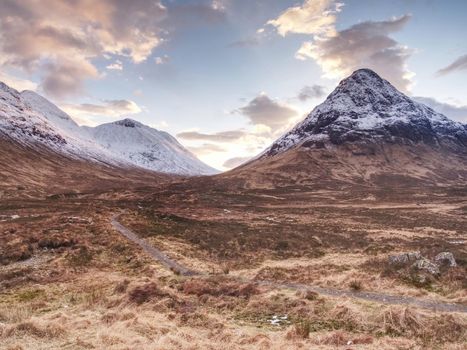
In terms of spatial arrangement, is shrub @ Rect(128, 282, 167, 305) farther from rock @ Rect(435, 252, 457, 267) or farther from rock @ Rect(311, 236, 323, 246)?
rock @ Rect(311, 236, 323, 246)

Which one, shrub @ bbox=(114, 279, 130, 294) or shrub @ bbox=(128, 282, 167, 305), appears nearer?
shrub @ bbox=(128, 282, 167, 305)

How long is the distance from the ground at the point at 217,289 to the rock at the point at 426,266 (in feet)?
2.03

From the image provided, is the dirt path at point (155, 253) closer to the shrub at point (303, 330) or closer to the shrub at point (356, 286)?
the shrub at point (356, 286)

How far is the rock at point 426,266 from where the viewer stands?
26031mm

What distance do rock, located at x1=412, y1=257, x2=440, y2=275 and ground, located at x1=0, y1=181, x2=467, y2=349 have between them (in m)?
0.62

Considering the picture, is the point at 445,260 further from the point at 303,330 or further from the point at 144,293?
the point at 144,293

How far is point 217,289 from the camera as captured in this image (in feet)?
75.2

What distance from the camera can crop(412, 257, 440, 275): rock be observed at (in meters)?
26.0

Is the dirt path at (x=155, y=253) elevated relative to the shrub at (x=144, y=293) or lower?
lower

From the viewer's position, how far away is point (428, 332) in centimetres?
1587

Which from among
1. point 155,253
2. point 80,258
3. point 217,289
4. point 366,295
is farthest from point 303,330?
point 80,258

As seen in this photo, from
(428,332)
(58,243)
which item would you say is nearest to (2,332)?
Result: (428,332)

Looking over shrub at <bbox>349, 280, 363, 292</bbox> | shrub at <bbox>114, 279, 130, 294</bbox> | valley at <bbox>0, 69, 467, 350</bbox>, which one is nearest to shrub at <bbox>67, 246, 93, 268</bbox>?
valley at <bbox>0, 69, 467, 350</bbox>

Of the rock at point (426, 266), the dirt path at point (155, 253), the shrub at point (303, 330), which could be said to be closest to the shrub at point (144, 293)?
the dirt path at point (155, 253)
